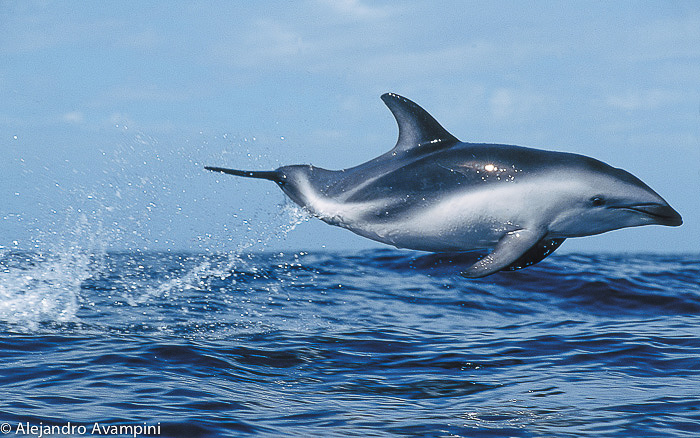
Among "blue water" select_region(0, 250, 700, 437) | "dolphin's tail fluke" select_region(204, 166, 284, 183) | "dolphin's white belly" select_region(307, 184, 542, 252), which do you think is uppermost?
"dolphin's tail fluke" select_region(204, 166, 284, 183)

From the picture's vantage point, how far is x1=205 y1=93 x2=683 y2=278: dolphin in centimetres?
583

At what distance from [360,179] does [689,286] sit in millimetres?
15387

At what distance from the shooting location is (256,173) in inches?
272

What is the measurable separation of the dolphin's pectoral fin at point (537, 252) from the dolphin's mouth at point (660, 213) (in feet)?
2.09

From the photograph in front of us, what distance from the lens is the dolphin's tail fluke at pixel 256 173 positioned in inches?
261

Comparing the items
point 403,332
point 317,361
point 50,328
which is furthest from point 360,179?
point 50,328

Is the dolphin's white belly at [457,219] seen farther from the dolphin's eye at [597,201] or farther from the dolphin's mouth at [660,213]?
the dolphin's mouth at [660,213]

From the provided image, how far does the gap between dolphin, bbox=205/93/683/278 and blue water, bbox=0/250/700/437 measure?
1.65 metres

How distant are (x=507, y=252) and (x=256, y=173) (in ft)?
7.80

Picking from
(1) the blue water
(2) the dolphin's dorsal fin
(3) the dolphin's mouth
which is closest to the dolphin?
(3) the dolphin's mouth

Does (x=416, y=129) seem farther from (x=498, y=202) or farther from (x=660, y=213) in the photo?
(x=660, y=213)

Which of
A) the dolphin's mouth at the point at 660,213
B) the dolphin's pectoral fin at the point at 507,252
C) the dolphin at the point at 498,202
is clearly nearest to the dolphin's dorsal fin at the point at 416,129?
the dolphin at the point at 498,202

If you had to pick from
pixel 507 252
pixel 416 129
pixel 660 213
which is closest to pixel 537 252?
pixel 507 252

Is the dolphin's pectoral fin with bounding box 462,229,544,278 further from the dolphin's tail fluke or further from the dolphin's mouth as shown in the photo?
the dolphin's tail fluke
